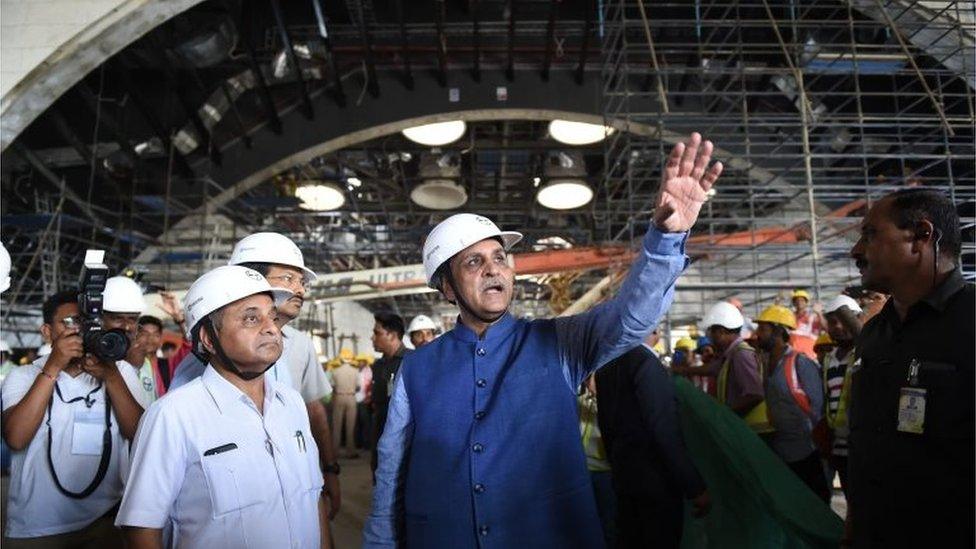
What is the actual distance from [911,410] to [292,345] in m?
2.99

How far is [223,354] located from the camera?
231 cm

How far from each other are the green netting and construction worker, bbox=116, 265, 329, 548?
2.02 m

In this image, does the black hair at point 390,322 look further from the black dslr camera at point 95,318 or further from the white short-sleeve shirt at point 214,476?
the white short-sleeve shirt at point 214,476

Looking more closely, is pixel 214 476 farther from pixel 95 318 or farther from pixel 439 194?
pixel 439 194

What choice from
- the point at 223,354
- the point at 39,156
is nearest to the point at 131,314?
the point at 223,354

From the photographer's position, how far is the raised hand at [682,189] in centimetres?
173

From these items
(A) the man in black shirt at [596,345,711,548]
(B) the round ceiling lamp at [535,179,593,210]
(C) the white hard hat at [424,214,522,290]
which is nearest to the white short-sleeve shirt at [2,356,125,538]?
(C) the white hard hat at [424,214,522,290]

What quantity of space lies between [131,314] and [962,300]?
389cm

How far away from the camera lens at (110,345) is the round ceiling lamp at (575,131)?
922cm

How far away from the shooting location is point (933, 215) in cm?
213

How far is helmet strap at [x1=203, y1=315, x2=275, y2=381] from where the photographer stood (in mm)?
2295

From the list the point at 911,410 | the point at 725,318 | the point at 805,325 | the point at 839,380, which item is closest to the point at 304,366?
the point at 911,410

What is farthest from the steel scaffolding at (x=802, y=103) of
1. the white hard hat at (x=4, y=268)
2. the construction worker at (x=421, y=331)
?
the white hard hat at (x=4, y=268)

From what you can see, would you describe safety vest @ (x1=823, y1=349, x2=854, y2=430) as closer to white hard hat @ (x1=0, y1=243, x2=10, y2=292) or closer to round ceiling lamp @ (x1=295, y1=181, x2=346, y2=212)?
white hard hat @ (x1=0, y1=243, x2=10, y2=292)
